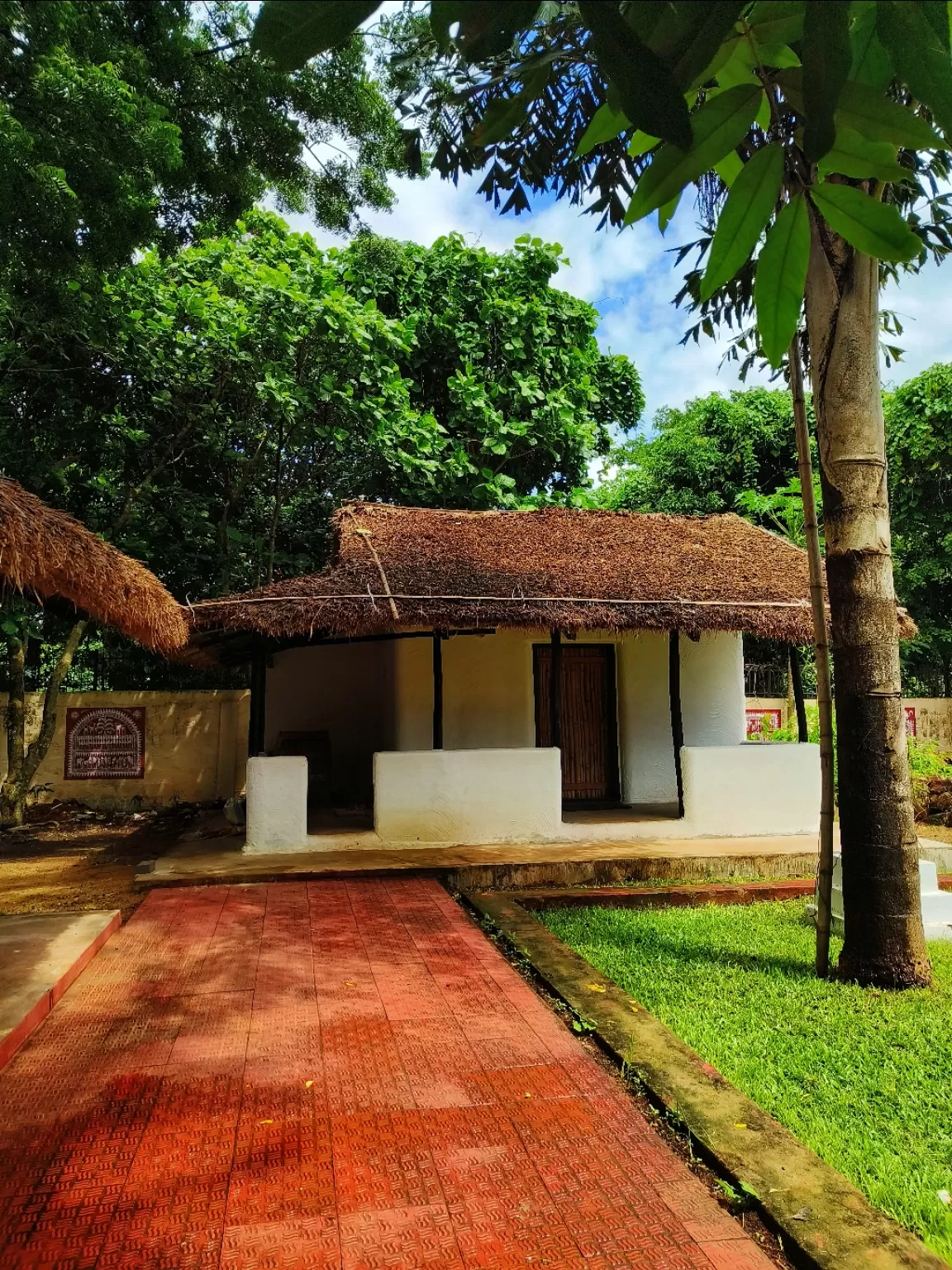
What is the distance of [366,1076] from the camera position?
329cm

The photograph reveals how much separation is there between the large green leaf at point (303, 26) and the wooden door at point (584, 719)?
361 inches

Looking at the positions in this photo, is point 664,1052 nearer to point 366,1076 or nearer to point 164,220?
point 366,1076

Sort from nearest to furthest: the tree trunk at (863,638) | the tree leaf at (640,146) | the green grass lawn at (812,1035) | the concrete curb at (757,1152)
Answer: the tree leaf at (640,146), the concrete curb at (757,1152), the green grass lawn at (812,1035), the tree trunk at (863,638)

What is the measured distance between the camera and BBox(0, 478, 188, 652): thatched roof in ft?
14.7

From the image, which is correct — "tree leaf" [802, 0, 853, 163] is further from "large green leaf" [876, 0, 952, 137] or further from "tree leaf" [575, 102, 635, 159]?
"tree leaf" [575, 102, 635, 159]

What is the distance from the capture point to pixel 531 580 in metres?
8.49

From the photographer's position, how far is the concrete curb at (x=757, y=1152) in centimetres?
216

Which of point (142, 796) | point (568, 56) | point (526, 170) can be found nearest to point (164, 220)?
point (526, 170)

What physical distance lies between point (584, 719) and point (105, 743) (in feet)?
22.9

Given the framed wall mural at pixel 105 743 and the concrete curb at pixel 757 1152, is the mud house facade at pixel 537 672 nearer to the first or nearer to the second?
the framed wall mural at pixel 105 743

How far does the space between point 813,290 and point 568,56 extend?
12.5 ft

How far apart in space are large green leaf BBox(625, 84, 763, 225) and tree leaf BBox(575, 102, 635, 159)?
0.09 metres

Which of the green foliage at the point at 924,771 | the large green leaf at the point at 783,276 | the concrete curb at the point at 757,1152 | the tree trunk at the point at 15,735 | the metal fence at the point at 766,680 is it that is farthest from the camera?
the metal fence at the point at 766,680

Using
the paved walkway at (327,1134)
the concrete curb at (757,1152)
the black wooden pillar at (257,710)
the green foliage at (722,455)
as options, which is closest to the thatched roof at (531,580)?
the black wooden pillar at (257,710)
